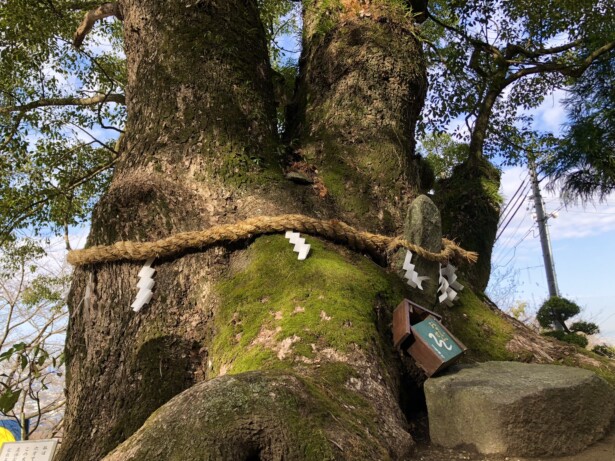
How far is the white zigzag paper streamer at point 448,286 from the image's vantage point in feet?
8.21

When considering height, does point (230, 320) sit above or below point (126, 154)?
below

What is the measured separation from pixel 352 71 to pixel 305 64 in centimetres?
52

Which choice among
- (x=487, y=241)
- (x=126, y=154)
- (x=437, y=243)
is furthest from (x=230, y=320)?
(x=487, y=241)

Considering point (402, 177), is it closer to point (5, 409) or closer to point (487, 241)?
point (487, 241)

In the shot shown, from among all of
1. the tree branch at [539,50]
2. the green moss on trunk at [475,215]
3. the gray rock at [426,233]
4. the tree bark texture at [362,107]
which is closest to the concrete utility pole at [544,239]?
the tree branch at [539,50]

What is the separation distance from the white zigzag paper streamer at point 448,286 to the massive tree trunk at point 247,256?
1.14 feet

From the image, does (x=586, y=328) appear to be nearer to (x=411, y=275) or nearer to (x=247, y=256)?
(x=411, y=275)

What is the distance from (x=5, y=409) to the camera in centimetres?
213

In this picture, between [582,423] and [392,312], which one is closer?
[582,423]

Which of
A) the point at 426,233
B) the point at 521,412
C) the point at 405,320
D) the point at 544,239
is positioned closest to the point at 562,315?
the point at 544,239

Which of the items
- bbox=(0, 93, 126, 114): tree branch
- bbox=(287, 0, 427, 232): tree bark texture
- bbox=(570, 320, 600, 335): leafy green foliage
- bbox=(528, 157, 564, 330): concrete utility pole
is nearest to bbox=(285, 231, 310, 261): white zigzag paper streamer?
bbox=(287, 0, 427, 232): tree bark texture

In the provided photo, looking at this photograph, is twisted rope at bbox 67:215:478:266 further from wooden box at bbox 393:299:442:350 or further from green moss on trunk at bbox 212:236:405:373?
wooden box at bbox 393:299:442:350

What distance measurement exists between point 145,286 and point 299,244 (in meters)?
0.73

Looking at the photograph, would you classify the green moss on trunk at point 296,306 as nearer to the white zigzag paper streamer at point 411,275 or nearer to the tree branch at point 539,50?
the white zigzag paper streamer at point 411,275
